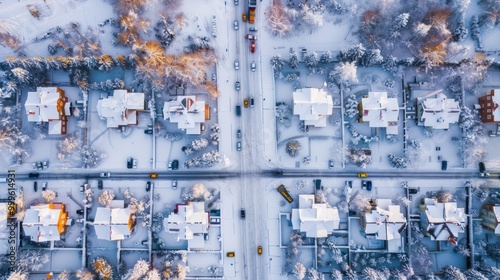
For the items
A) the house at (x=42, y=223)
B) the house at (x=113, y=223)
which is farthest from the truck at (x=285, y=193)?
the house at (x=42, y=223)

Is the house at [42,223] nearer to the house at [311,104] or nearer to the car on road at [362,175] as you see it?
the house at [311,104]

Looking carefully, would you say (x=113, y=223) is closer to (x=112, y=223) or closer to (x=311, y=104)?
(x=112, y=223)

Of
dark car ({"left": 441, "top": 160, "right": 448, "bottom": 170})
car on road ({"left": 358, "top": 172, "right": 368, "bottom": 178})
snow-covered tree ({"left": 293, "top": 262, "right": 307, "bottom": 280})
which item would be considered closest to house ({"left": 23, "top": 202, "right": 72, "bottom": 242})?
snow-covered tree ({"left": 293, "top": 262, "right": 307, "bottom": 280})

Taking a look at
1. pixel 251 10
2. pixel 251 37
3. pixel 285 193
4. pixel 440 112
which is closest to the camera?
pixel 440 112

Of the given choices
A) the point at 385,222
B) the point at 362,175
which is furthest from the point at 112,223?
the point at 385,222

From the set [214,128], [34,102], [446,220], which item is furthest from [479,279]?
[34,102]
